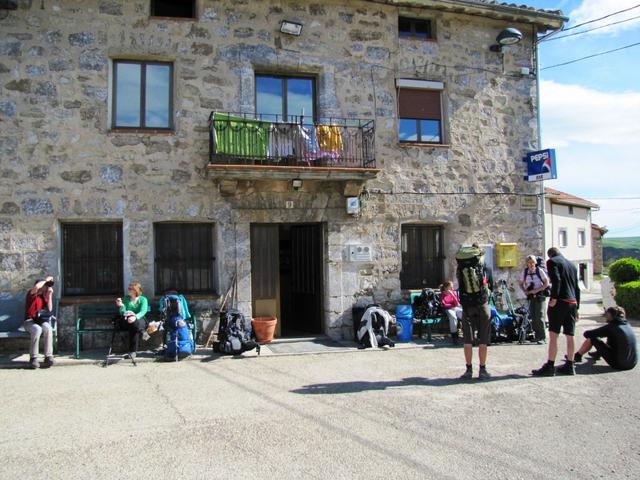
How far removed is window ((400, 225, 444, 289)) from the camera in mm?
10859

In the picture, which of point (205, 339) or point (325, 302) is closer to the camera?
point (205, 339)

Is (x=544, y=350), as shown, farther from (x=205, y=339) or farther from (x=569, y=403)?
(x=205, y=339)

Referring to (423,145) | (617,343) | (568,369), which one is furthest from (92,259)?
(617,343)

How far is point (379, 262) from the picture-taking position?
410 inches

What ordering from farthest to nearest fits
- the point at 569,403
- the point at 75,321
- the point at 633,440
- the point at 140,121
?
the point at 140,121 < the point at 75,321 < the point at 569,403 < the point at 633,440

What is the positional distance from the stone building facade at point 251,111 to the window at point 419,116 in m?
0.20

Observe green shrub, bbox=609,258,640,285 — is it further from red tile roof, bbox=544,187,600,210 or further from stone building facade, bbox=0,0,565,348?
red tile roof, bbox=544,187,600,210

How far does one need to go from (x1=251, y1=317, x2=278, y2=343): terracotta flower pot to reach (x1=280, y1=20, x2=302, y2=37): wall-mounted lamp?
5.47m

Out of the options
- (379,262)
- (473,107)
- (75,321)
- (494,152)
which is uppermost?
(473,107)

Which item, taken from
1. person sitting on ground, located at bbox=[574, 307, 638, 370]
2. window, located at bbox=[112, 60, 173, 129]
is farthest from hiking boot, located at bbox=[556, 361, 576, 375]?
window, located at bbox=[112, 60, 173, 129]

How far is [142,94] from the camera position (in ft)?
31.2

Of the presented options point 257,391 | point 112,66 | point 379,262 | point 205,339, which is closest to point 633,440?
point 257,391

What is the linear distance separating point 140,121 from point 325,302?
484 cm

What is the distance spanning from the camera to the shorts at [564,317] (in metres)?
6.98
